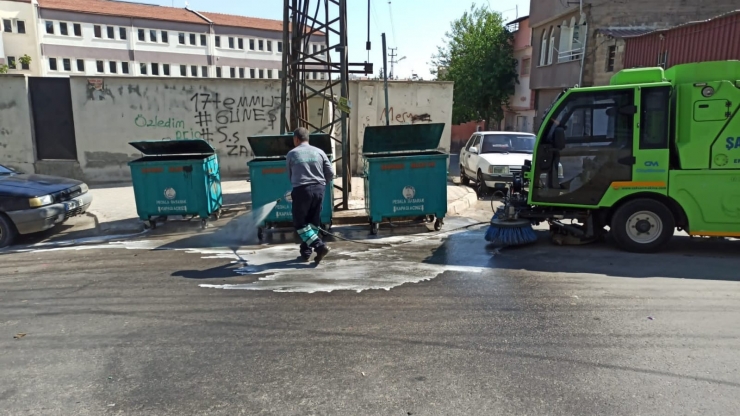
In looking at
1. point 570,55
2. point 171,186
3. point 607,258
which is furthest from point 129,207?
point 570,55

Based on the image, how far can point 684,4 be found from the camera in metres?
18.2

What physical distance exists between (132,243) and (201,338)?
4.67 meters

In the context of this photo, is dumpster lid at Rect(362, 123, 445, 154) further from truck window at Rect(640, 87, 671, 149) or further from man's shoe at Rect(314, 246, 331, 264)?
truck window at Rect(640, 87, 671, 149)

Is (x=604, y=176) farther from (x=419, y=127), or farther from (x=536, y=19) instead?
(x=536, y=19)

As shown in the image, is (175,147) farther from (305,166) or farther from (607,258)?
(607,258)

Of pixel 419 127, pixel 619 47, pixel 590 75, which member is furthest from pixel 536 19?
pixel 419 127

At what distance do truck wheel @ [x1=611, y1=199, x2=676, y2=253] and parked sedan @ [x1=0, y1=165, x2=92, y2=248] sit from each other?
8.62 metres

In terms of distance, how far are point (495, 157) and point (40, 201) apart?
9.33 m

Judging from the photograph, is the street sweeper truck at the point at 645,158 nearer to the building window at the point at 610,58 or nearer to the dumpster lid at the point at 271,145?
the dumpster lid at the point at 271,145

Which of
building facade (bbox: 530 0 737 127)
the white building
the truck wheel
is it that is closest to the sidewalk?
the truck wheel

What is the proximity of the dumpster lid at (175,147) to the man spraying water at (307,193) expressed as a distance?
318cm

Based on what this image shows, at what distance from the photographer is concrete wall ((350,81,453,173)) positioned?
15.2m

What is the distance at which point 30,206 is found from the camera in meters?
7.94

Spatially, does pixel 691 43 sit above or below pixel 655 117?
above
